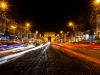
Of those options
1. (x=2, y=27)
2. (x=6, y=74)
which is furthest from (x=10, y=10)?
(x=6, y=74)

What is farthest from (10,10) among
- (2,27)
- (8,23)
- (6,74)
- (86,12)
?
(6,74)

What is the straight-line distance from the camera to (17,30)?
11881 centimetres

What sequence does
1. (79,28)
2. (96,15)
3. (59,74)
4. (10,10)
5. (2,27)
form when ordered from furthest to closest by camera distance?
1. (79,28)
2. (10,10)
3. (2,27)
4. (96,15)
5. (59,74)

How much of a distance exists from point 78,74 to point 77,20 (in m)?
114

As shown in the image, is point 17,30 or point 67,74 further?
point 17,30

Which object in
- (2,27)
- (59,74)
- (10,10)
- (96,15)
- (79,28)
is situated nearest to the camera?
(59,74)

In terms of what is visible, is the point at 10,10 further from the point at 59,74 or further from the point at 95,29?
the point at 59,74

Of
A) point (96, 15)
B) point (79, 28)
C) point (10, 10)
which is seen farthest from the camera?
point (79, 28)

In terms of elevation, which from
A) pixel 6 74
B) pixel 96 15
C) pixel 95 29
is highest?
pixel 96 15

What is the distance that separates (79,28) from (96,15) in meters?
38.0

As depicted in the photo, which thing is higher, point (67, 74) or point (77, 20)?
point (77, 20)

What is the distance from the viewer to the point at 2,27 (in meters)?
86.0

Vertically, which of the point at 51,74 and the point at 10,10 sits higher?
the point at 10,10

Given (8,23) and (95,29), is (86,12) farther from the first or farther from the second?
(8,23)
